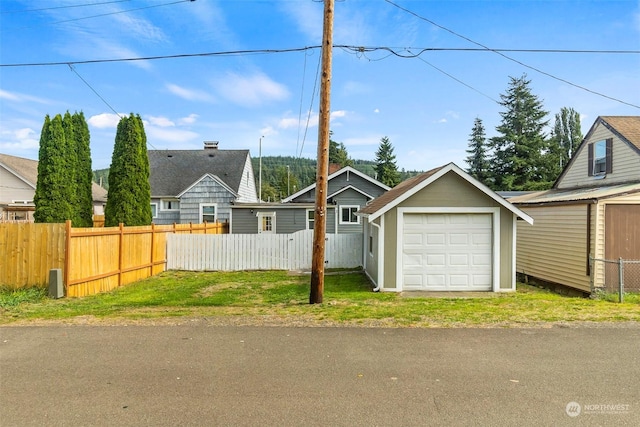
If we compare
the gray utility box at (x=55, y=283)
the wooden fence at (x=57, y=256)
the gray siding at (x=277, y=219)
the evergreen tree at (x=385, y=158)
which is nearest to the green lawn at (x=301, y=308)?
the gray utility box at (x=55, y=283)

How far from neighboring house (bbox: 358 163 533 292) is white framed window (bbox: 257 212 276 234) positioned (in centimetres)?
1123

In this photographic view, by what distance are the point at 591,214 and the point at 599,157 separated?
21.9 ft

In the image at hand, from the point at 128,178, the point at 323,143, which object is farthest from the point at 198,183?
the point at 323,143

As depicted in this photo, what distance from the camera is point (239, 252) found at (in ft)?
49.7

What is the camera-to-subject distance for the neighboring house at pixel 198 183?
987 inches

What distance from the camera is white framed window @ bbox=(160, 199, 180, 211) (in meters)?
26.2

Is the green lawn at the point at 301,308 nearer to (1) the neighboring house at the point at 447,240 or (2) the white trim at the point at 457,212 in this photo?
(2) the white trim at the point at 457,212

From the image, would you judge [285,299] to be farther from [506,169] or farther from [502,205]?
[506,169]

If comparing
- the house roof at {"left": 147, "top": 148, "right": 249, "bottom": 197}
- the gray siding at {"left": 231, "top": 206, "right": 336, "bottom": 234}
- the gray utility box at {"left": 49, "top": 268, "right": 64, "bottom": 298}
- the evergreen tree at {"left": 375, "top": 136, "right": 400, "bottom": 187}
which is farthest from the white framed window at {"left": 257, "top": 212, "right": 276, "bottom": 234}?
the evergreen tree at {"left": 375, "top": 136, "right": 400, "bottom": 187}

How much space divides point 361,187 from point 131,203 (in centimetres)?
1513

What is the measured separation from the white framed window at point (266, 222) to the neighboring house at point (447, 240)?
11227 millimetres

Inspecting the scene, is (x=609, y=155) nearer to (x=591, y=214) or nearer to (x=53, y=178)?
(x=591, y=214)

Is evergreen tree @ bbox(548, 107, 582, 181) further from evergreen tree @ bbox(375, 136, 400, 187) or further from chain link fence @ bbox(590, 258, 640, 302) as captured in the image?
chain link fence @ bbox(590, 258, 640, 302)

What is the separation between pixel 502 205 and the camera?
33.5 ft
